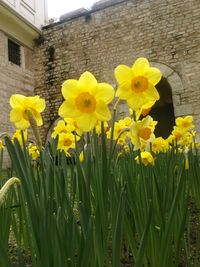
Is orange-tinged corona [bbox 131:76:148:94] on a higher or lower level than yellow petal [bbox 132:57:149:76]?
lower

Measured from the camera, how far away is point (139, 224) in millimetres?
1003

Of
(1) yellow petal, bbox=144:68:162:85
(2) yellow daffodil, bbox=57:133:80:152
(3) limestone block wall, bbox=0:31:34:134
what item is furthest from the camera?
(3) limestone block wall, bbox=0:31:34:134

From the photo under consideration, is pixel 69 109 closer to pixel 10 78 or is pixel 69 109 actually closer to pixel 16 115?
pixel 16 115

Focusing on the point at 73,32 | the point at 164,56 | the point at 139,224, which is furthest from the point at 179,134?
the point at 73,32

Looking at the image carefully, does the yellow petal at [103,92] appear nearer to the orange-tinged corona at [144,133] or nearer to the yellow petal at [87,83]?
the yellow petal at [87,83]

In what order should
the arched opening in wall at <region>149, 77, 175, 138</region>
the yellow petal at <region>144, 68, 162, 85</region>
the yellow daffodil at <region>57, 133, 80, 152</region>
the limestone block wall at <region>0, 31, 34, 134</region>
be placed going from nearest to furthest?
the yellow petal at <region>144, 68, 162, 85</region>, the yellow daffodil at <region>57, 133, 80, 152</region>, the limestone block wall at <region>0, 31, 34, 134</region>, the arched opening in wall at <region>149, 77, 175, 138</region>

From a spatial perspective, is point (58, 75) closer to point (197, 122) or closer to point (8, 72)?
point (8, 72)

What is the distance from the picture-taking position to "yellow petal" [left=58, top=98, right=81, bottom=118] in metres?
0.78

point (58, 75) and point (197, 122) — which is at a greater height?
point (58, 75)

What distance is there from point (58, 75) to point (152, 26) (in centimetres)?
274

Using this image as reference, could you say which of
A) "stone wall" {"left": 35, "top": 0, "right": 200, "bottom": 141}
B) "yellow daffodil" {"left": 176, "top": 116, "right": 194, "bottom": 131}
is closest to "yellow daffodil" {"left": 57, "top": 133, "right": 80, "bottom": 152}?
"yellow daffodil" {"left": 176, "top": 116, "right": 194, "bottom": 131}

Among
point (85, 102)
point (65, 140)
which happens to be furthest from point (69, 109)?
point (65, 140)

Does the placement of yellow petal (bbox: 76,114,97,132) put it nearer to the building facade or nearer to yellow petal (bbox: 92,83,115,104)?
yellow petal (bbox: 92,83,115,104)

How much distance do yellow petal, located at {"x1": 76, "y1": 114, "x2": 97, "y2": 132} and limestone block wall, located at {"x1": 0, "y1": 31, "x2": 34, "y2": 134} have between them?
686 cm
